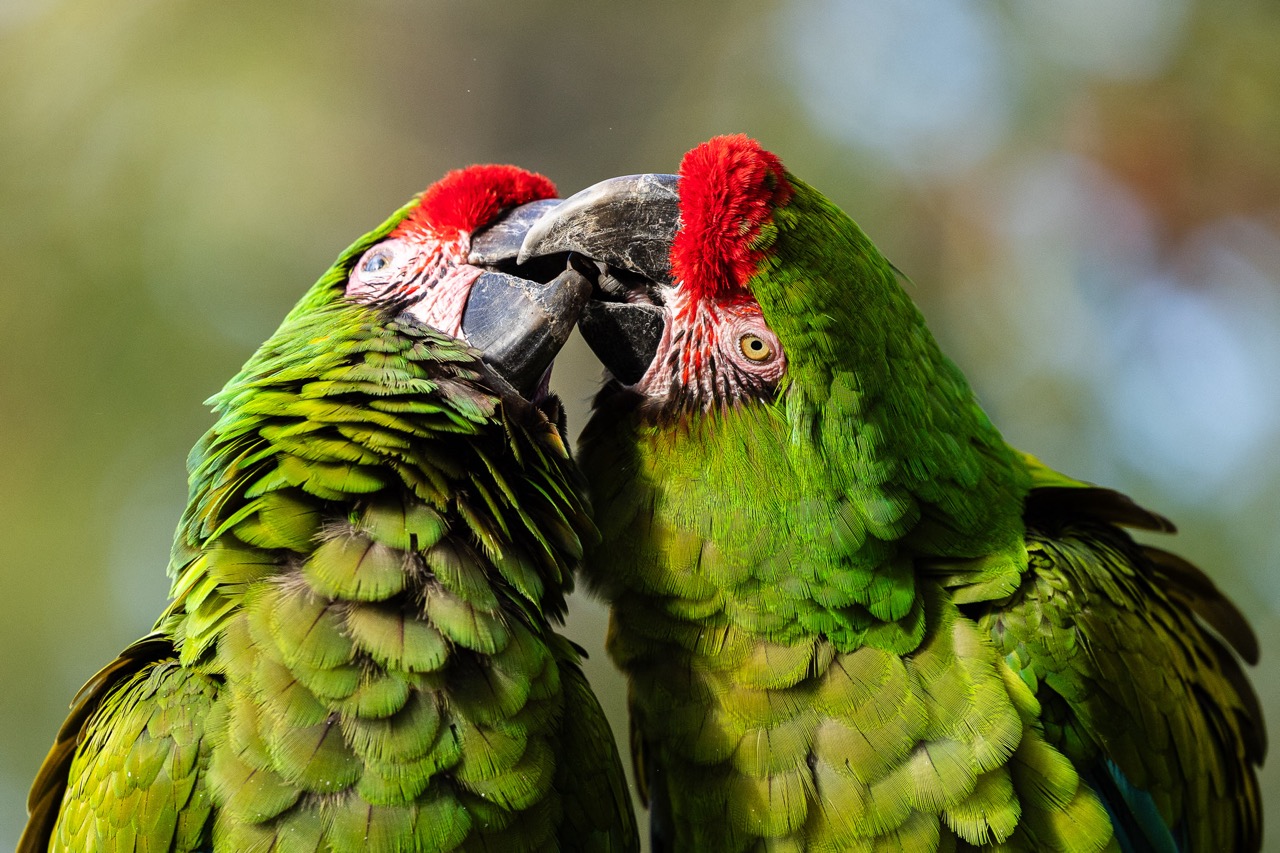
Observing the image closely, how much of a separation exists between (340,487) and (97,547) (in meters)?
3.57

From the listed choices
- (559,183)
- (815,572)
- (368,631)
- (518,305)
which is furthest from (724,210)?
(559,183)

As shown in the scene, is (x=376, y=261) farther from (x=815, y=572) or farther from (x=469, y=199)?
(x=815, y=572)

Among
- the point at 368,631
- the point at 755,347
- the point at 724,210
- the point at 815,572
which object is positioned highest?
the point at 724,210

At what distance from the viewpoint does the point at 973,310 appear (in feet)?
15.5

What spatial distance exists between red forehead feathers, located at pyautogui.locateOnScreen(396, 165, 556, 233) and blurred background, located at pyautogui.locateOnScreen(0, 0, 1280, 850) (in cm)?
231

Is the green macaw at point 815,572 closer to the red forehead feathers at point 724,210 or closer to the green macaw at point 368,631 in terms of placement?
the red forehead feathers at point 724,210

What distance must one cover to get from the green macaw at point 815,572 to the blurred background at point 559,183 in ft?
8.05

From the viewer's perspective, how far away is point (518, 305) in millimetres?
1991

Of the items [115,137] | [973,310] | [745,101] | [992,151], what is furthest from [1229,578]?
[115,137]

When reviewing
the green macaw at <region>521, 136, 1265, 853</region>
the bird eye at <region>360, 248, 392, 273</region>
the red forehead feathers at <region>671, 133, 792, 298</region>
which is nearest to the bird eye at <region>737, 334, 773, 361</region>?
the green macaw at <region>521, 136, 1265, 853</region>

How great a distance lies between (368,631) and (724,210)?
1030 millimetres

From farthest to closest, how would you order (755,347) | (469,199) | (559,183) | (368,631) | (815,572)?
(559,183) < (469,199) < (755,347) < (815,572) < (368,631)

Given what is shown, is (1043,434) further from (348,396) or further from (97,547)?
(97,547)

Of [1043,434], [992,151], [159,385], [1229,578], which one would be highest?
[992,151]
